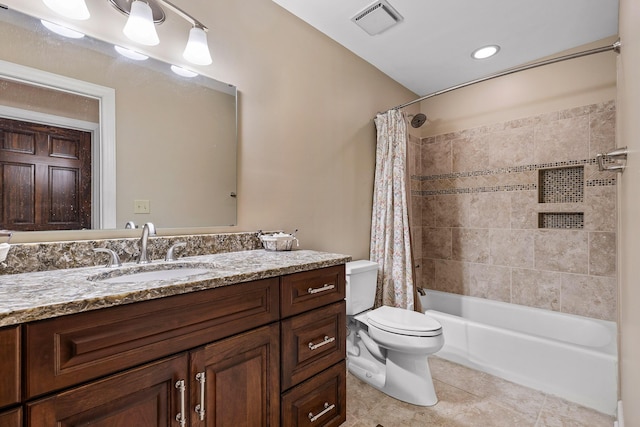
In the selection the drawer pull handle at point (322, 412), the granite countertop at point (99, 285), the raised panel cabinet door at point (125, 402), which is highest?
the granite countertop at point (99, 285)

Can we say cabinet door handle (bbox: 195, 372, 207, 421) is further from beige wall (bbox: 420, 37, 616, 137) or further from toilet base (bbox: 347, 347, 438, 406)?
beige wall (bbox: 420, 37, 616, 137)

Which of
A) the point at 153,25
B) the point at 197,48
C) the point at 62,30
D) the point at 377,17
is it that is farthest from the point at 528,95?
the point at 62,30

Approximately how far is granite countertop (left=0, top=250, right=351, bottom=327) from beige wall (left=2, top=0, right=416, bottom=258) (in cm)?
29

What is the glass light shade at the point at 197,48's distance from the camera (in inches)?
56.1

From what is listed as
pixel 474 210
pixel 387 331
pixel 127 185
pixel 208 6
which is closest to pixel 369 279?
pixel 387 331

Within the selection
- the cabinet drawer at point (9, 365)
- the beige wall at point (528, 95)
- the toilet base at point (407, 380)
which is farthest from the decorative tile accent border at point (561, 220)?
the cabinet drawer at point (9, 365)

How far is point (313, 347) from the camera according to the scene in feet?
4.12

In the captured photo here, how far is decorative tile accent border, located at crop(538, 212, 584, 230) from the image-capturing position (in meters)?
2.28

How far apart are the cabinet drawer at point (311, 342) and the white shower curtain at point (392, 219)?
3.42 feet

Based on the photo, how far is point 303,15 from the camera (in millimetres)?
1940

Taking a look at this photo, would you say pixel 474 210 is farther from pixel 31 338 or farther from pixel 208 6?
pixel 31 338

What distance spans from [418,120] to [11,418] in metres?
3.20

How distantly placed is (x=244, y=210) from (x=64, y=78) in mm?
933

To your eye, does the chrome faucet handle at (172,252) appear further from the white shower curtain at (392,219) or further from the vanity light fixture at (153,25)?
the white shower curtain at (392,219)
